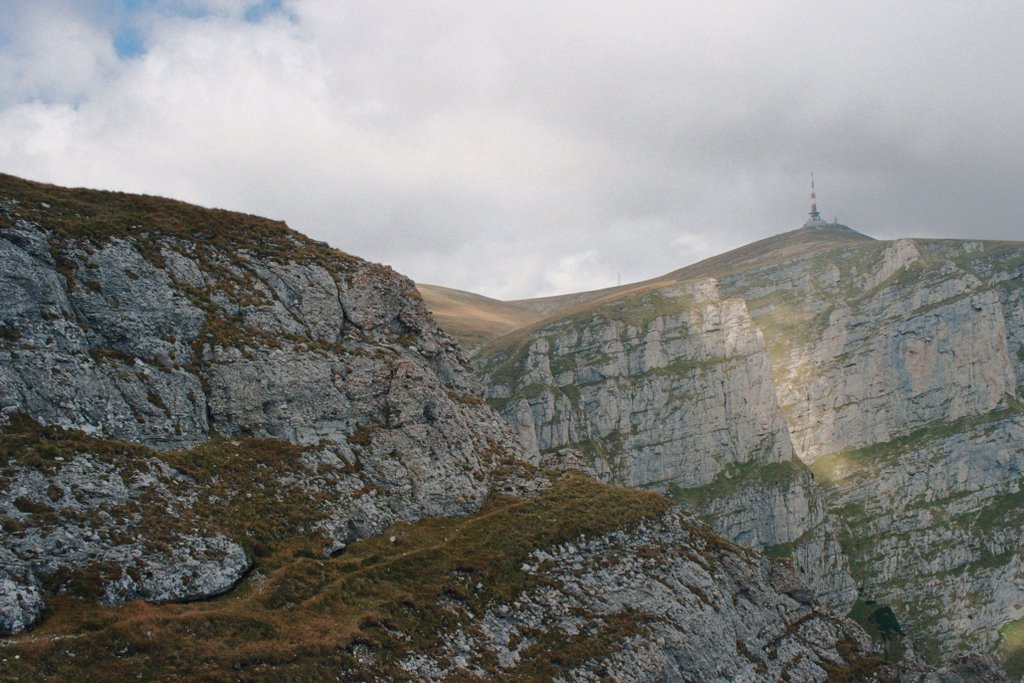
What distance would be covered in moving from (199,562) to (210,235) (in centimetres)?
2728

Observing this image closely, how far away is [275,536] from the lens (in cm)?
4647

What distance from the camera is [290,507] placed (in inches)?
1909

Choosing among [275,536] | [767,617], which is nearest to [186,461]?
[275,536]

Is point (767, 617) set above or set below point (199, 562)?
below

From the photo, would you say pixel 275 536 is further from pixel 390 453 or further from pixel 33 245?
→ pixel 33 245

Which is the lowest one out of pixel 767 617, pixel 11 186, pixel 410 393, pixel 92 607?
pixel 767 617

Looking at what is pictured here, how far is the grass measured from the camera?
3444 centimetres

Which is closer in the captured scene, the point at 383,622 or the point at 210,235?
the point at 383,622

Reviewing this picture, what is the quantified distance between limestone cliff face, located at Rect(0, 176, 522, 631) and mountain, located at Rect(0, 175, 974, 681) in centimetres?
14

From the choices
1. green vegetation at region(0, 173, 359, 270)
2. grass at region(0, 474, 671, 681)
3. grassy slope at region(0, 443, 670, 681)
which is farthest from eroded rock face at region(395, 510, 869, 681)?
green vegetation at region(0, 173, 359, 270)

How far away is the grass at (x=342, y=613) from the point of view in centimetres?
3444

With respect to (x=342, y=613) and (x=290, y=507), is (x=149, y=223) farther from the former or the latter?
(x=342, y=613)

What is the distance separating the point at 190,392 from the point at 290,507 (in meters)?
9.21

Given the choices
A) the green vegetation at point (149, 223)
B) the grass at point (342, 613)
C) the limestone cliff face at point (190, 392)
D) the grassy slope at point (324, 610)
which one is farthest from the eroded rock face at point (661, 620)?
the green vegetation at point (149, 223)
